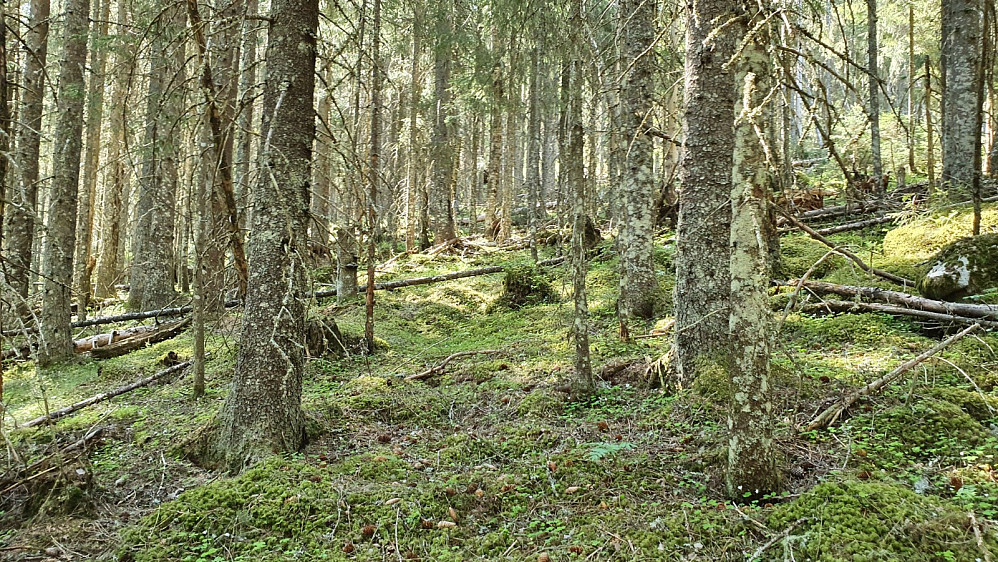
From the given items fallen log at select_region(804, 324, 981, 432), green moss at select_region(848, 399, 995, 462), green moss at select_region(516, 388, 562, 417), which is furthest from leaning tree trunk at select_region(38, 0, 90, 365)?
green moss at select_region(848, 399, 995, 462)

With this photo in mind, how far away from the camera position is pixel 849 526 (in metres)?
2.92

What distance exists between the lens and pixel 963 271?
5.90 metres

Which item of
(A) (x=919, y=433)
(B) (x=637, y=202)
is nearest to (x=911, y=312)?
(A) (x=919, y=433)

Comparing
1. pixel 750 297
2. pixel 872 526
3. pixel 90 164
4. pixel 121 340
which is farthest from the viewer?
pixel 90 164

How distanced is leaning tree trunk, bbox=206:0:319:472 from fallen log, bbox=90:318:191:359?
220 inches

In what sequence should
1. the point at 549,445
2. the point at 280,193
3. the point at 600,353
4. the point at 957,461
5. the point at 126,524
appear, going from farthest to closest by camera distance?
the point at 600,353 < the point at 549,445 < the point at 280,193 < the point at 126,524 < the point at 957,461

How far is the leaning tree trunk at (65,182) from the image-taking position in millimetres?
8742

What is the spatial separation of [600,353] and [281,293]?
13.4ft

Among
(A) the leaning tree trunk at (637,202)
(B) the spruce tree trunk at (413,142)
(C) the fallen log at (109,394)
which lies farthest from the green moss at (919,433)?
(B) the spruce tree trunk at (413,142)

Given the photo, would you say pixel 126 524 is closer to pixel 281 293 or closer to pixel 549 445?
pixel 281 293

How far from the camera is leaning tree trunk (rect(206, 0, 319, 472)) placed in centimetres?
438

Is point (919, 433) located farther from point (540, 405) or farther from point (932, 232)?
point (932, 232)

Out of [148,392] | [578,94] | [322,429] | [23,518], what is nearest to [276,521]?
[322,429]

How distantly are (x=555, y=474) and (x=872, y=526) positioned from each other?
2.01 meters
